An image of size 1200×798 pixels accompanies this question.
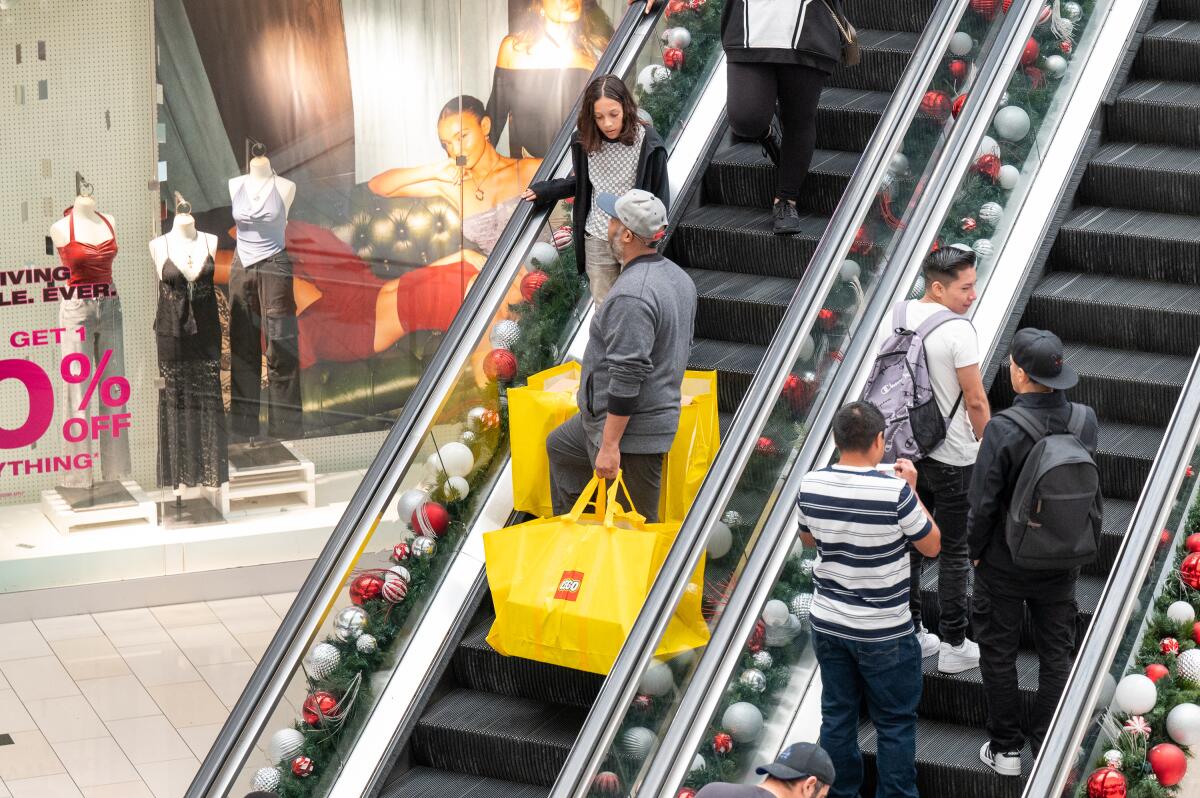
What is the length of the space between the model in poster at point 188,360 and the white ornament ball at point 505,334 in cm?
313

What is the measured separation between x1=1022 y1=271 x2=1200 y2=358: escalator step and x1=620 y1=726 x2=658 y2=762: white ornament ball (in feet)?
7.81

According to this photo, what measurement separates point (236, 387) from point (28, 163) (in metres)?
1.64

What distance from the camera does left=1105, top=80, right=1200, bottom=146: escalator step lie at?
7043 millimetres

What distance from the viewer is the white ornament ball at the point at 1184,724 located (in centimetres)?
486

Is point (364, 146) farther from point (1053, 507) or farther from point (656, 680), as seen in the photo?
point (1053, 507)

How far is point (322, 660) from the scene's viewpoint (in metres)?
6.03

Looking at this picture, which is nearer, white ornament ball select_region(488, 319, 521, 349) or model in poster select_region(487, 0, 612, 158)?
white ornament ball select_region(488, 319, 521, 349)

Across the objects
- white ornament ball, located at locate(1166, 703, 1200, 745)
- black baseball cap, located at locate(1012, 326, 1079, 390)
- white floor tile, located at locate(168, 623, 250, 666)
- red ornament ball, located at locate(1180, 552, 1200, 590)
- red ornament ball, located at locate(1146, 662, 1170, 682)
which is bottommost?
white floor tile, located at locate(168, 623, 250, 666)

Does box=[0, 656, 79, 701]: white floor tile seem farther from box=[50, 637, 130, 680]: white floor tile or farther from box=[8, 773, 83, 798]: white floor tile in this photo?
box=[8, 773, 83, 798]: white floor tile

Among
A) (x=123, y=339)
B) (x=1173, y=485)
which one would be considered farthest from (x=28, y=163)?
(x=1173, y=485)

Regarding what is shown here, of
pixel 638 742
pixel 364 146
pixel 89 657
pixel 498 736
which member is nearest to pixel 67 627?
pixel 89 657

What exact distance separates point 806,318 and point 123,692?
160 inches

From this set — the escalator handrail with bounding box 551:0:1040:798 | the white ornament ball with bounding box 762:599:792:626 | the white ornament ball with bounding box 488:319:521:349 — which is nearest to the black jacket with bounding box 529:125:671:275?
the white ornament ball with bounding box 488:319:521:349

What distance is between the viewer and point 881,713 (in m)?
4.86
